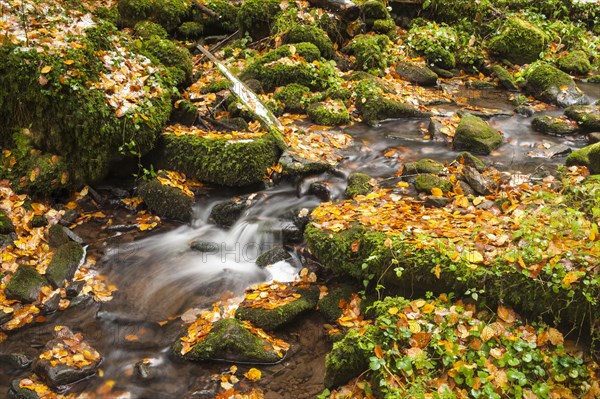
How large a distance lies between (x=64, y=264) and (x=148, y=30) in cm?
685

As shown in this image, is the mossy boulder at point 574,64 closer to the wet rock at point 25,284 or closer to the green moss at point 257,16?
the green moss at point 257,16

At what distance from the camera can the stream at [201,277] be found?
5035mm

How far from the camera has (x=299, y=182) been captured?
25.3 ft

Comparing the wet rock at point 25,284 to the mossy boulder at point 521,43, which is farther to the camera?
the mossy boulder at point 521,43

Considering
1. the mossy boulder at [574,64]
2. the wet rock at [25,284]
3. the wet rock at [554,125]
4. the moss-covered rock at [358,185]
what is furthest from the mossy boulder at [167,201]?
the mossy boulder at [574,64]

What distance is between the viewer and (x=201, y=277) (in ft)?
21.3

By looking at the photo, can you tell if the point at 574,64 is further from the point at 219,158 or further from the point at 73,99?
the point at 73,99

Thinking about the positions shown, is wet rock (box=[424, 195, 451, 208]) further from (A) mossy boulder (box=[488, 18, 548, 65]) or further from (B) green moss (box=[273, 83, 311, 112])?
(A) mossy boulder (box=[488, 18, 548, 65])

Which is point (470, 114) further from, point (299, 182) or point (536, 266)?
point (536, 266)

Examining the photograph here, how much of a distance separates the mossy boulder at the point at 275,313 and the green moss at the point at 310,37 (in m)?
7.21

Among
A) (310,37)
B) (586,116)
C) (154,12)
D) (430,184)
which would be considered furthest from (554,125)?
(154,12)

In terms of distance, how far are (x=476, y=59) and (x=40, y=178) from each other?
32.8ft

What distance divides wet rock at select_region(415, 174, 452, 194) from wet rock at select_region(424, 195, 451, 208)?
28cm

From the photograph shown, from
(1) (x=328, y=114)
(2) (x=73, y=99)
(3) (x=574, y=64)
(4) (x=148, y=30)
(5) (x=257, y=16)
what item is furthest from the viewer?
(5) (x=257, y=16)
